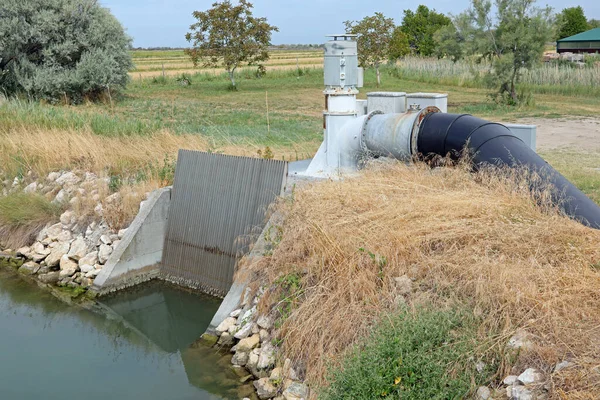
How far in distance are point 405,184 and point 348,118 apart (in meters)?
2.94

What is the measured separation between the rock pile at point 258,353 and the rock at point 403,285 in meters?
1.32

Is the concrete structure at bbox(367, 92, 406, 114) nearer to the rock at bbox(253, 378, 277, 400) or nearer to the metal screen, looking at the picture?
the metal screen

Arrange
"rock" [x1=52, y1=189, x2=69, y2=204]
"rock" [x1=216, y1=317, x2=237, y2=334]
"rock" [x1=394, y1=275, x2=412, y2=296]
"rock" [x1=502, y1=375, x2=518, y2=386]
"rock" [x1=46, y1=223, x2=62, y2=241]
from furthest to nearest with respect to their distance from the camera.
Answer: "rock" [x1=52, y1=189, x2=69, y2=204]
"rock" [x1=46, y1=223, x2=62, y2=241]
"rock" [x1=216, y1=317, x2=237, y2=334]
"rock" [x1=394, y1=275, x2=412, y2=296]
"rock" [x1=502, y1=375, x2=518, y2=386]

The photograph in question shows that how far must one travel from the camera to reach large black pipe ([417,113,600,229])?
757cm

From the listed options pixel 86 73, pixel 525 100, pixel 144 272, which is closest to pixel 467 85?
pixel 525 100

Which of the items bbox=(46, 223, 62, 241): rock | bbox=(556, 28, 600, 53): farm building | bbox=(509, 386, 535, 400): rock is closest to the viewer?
bbox=(509, 386, 535, 400): rock

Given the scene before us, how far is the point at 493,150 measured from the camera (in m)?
8.34

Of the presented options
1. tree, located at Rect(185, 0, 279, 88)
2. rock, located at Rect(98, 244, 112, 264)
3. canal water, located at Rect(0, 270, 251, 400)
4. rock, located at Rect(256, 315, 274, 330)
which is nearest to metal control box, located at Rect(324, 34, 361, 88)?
canal water, located at Rect(0, 270, 251, 400)

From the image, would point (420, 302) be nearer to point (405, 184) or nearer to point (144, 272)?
point (405, 184)

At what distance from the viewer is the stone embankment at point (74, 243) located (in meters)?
10.6

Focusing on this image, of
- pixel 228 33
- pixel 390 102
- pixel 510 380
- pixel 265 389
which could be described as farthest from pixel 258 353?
pixel 228 33

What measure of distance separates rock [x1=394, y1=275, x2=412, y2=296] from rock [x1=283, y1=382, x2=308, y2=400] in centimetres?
132

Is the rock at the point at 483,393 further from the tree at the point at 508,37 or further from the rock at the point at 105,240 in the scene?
the tree at the point at 508,37

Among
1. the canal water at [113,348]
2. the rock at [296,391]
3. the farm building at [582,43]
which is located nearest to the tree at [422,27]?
the farm building at [582,43]
